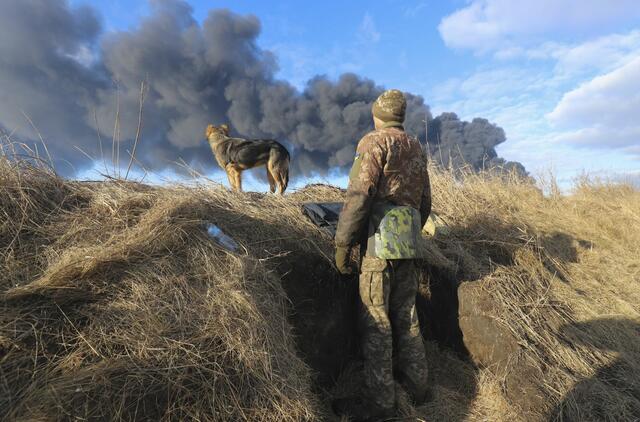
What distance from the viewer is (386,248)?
3.18 m

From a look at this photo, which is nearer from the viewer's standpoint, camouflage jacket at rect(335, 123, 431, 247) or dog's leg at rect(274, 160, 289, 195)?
camouflage jacket at rect(335, 123, 431, 247)

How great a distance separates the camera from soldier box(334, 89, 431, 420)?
10.3 feet

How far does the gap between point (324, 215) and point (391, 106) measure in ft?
4.59

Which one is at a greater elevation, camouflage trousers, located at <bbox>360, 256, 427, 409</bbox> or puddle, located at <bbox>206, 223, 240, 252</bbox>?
puddle, located at <bbox>206, 223, 240, 252</bbox>

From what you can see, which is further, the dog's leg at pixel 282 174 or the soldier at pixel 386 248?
the dog's leg at pixel 282 174

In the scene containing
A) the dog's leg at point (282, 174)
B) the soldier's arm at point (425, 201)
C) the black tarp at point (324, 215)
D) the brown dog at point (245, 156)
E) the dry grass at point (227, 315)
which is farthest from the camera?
the dog's leg at point (282, 174)

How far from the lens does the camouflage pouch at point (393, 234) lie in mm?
3191

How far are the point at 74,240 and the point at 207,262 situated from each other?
3.03 feet

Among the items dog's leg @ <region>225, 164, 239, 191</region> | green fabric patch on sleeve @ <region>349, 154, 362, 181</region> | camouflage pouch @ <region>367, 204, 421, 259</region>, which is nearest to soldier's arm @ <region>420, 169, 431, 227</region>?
camouflage pouch @ <region>367, 204, 421, 259</region>

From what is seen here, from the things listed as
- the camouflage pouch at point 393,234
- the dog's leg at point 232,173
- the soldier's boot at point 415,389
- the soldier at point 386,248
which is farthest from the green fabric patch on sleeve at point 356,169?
the dog's leg at point 232,173

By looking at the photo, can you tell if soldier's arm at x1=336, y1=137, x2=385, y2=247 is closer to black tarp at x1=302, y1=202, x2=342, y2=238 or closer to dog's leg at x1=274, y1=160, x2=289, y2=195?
black tarp at x1=302, y1=202, x2=342, y2=238

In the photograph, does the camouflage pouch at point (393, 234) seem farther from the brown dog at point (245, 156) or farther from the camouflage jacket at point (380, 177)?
the brown dog at point (245, 156)

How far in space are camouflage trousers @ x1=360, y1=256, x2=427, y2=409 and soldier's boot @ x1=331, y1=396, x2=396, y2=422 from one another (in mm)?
42

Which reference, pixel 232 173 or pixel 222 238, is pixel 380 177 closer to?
pixel 222 238
